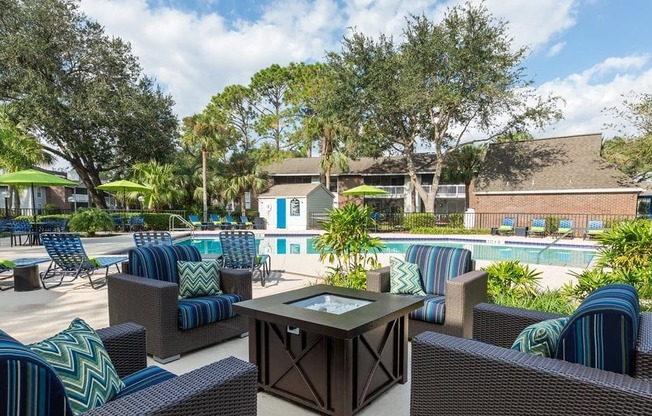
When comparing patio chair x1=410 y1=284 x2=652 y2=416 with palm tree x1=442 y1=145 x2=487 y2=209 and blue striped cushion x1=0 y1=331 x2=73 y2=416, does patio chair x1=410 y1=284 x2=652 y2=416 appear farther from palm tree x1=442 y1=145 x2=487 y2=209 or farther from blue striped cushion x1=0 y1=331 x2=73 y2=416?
palm tree x1=442 y1=145 x2=487 y2=209

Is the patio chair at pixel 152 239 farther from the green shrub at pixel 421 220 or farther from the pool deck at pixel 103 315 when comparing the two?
the green shrub at pixel 421 220

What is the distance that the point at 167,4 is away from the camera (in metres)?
10.9

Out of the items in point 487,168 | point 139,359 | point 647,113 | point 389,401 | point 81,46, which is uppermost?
point 81,46

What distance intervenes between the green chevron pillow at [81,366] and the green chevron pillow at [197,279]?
7.23ft

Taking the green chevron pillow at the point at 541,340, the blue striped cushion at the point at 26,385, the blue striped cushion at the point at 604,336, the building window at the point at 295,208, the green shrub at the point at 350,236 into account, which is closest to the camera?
the blue striped cushion at the point at 26,385

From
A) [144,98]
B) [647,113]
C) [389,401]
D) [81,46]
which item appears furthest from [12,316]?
[647,113]

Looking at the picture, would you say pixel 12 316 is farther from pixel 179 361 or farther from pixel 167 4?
pixel 167 4

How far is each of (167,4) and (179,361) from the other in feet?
36.6

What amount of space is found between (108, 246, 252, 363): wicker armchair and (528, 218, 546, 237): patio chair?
17040mm

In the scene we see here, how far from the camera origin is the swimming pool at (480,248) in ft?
36.5

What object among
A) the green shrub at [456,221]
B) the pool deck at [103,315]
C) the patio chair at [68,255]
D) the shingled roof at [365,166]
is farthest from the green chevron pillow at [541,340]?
the shingled roof at [365,166]

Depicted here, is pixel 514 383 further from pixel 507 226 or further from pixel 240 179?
pixel 240 179

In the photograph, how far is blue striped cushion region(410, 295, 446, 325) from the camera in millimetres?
3619

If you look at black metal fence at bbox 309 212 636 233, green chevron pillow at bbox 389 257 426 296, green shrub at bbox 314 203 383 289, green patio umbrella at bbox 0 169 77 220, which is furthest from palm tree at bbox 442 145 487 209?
green chevron pillow at bbox 389 257 426 296
